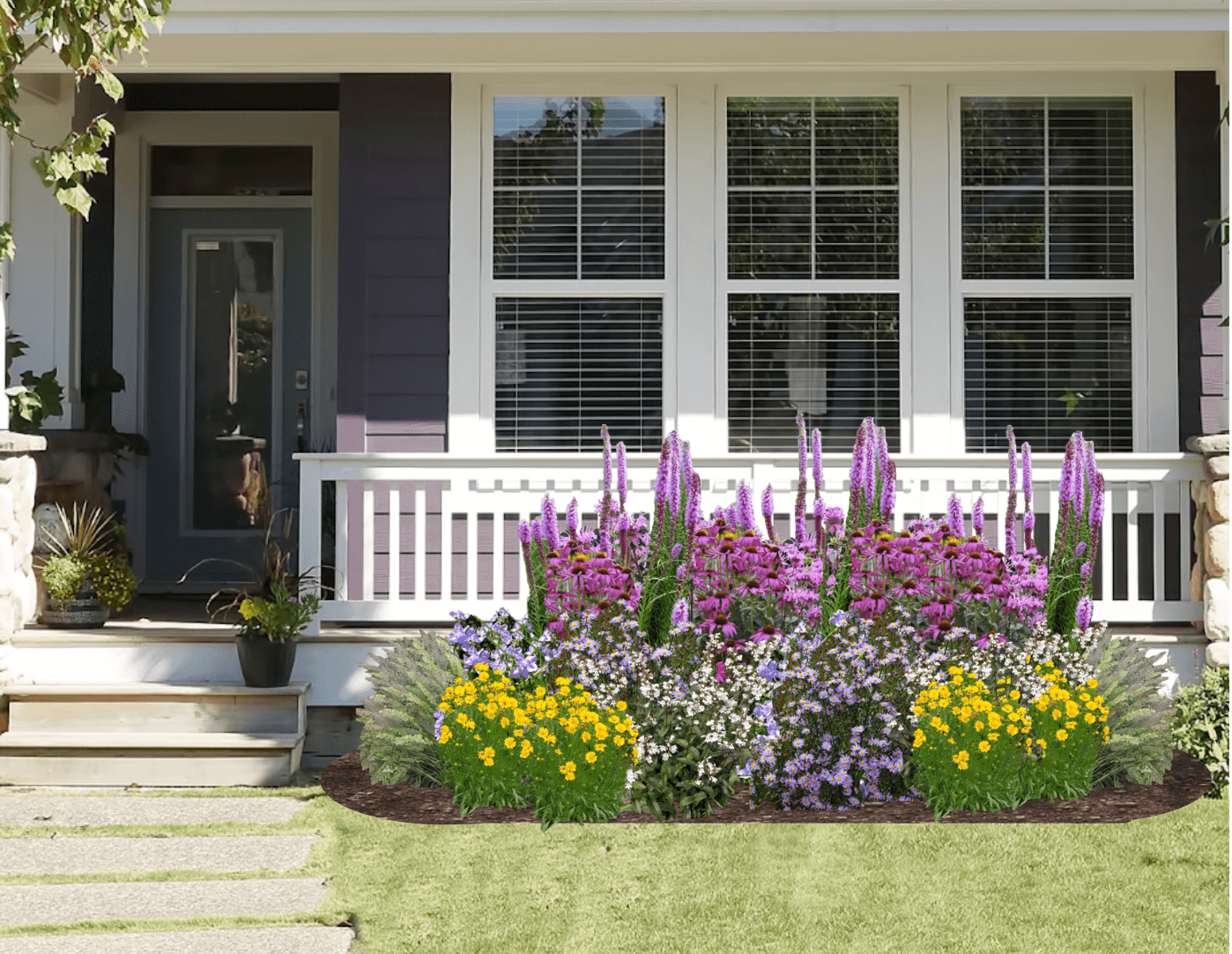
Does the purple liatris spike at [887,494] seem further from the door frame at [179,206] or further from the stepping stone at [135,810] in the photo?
the door frame at [179,206]

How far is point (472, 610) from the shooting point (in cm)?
583

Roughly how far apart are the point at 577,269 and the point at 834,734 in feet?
9.29

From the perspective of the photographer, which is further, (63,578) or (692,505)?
(63,578)

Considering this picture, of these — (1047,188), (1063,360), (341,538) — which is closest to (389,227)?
(341,538)

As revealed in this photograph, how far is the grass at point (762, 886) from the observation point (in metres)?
3.52

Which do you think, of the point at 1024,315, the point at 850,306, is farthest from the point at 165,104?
the point at 1024,315

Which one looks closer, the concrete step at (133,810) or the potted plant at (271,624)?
the concrete step at (133,810)

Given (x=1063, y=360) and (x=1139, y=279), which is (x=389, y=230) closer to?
(x=1063, y=360)

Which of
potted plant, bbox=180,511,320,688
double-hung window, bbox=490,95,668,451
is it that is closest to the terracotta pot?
potted plant, bbox=180,511,320,688

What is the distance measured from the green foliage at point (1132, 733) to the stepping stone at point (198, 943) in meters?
2.59

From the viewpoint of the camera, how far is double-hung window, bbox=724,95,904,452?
637 cm

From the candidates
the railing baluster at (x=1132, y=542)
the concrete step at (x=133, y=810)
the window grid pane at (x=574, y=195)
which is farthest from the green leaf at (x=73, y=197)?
the railing baluster at (x=1132, y=542)

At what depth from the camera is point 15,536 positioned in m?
5.80

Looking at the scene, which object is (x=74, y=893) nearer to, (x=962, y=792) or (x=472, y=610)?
(x=472, y=610)
